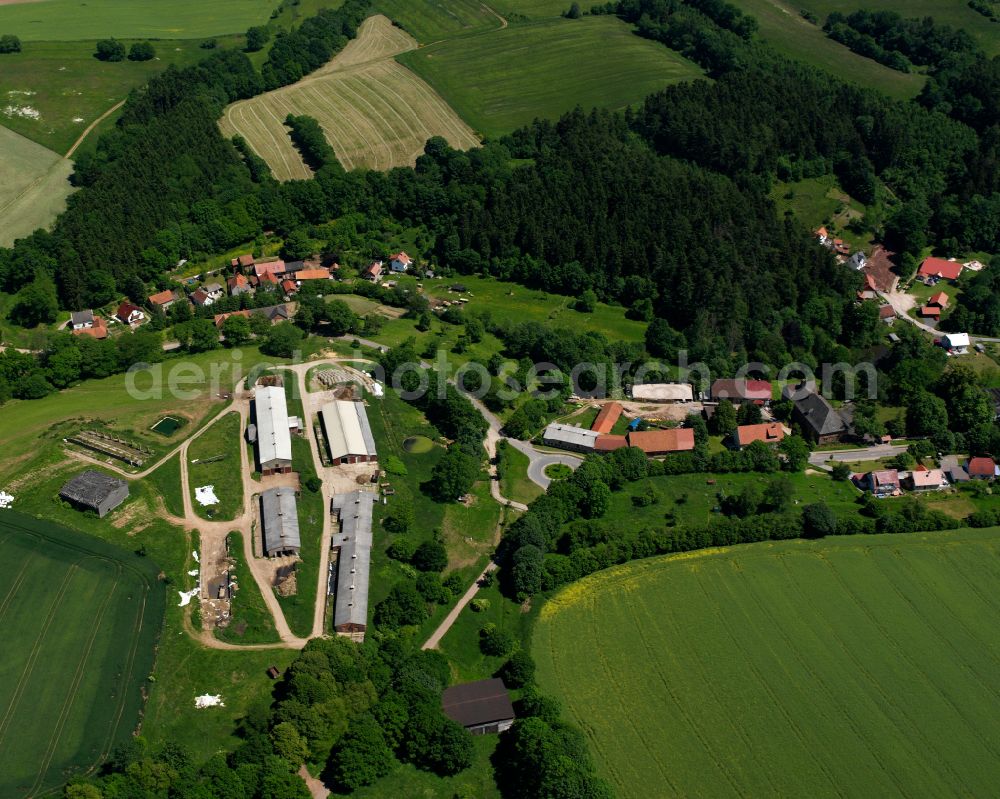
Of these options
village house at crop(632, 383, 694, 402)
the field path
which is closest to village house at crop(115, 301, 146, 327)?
the field path

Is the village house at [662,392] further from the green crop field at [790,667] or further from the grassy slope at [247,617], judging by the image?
the grassy slope at [247,617]

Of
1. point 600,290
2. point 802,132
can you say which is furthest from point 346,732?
point 802,132

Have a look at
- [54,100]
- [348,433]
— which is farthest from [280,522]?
[54,100]

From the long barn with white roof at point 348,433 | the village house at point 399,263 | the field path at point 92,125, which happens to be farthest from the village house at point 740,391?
the field path at point 92,125

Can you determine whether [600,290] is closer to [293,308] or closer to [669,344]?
[669,344]

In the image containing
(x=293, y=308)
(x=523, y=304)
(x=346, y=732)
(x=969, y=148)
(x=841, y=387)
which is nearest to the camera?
(x=346, y=732)

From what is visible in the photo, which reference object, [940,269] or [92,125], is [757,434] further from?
[92,125]
